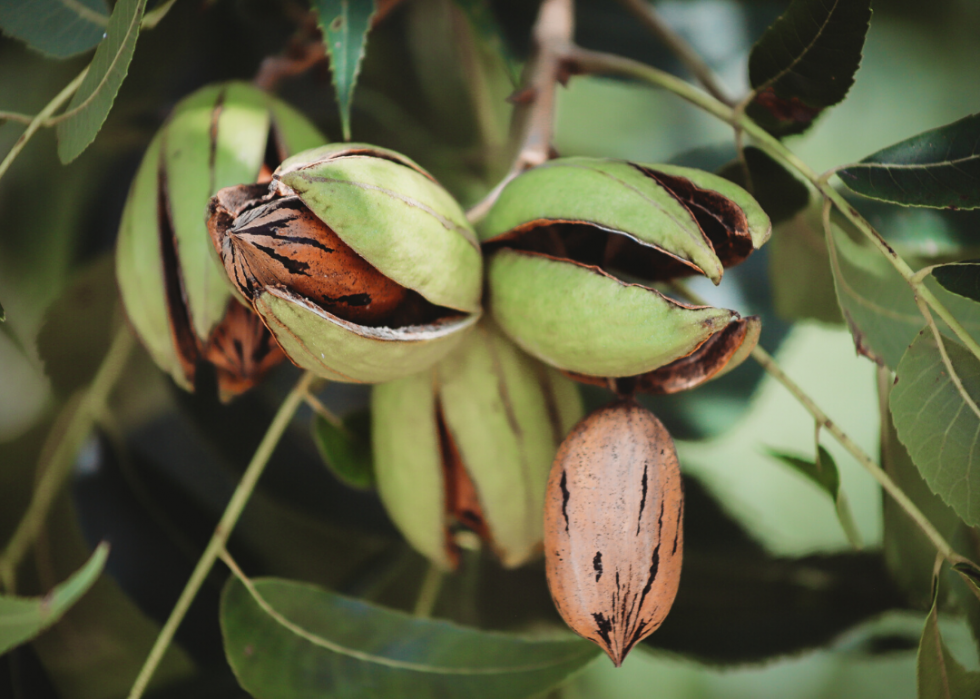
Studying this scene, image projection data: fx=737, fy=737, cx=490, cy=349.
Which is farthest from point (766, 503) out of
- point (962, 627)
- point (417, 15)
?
point (417, 15)

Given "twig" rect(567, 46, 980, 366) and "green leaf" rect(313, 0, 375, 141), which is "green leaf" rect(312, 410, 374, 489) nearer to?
"green leaf" rect(313, 0, 375, 141)

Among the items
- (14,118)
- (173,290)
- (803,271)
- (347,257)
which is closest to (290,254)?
(347,257)

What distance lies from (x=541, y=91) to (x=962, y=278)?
0.96ft

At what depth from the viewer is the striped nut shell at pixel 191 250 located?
1.33 feet

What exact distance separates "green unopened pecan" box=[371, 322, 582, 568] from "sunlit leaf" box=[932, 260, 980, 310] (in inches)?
8.3

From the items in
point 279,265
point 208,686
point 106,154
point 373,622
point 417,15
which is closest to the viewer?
point 279,265

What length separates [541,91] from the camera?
522 mm

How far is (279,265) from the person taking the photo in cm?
33

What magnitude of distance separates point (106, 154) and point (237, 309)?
0.39 m

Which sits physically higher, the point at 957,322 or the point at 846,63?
the point at 846,63

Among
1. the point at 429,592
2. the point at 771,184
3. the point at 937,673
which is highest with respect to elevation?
the point at 771,184

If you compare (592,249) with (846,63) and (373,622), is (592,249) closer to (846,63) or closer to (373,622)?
(846,63)

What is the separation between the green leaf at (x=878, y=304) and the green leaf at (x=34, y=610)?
43 cm

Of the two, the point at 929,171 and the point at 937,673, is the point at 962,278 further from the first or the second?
the point at 937,673
